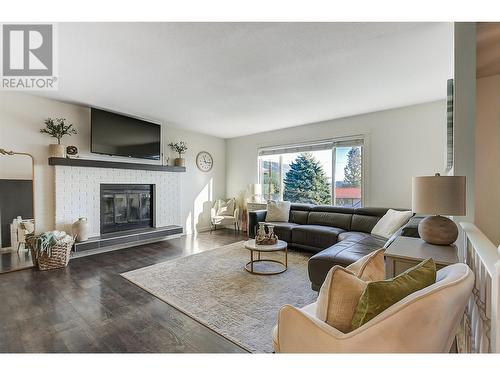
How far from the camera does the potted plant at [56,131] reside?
3.53 metres

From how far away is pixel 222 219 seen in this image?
561 cm

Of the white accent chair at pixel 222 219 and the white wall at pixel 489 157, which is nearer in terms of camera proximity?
the white wall at pixel 489 157

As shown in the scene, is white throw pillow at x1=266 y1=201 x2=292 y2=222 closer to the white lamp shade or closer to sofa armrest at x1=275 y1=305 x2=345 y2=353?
the white lamp shade

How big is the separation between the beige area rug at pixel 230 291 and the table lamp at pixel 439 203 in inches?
48.2

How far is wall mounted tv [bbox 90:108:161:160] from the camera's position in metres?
3.93

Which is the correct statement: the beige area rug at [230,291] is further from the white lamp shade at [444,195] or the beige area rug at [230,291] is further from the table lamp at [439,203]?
the white lamp shade at [444,195]

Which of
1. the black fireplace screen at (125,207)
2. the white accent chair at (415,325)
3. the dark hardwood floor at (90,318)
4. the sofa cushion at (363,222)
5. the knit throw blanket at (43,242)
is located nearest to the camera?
the white accent chair at (415,325)

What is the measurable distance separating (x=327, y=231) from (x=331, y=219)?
0.56m

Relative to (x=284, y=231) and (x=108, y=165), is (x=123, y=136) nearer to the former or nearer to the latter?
(x=108, y=165)

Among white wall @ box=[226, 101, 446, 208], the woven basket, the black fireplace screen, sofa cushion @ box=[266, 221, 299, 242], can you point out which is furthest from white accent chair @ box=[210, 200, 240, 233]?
the woven basket

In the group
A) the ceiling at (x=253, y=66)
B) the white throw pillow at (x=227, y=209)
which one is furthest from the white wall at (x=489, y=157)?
the white throw pillow at (x=227, y=209)

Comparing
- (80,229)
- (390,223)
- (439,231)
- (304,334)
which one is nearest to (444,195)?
(439,231)

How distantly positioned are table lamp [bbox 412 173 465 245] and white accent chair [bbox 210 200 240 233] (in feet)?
13.9
